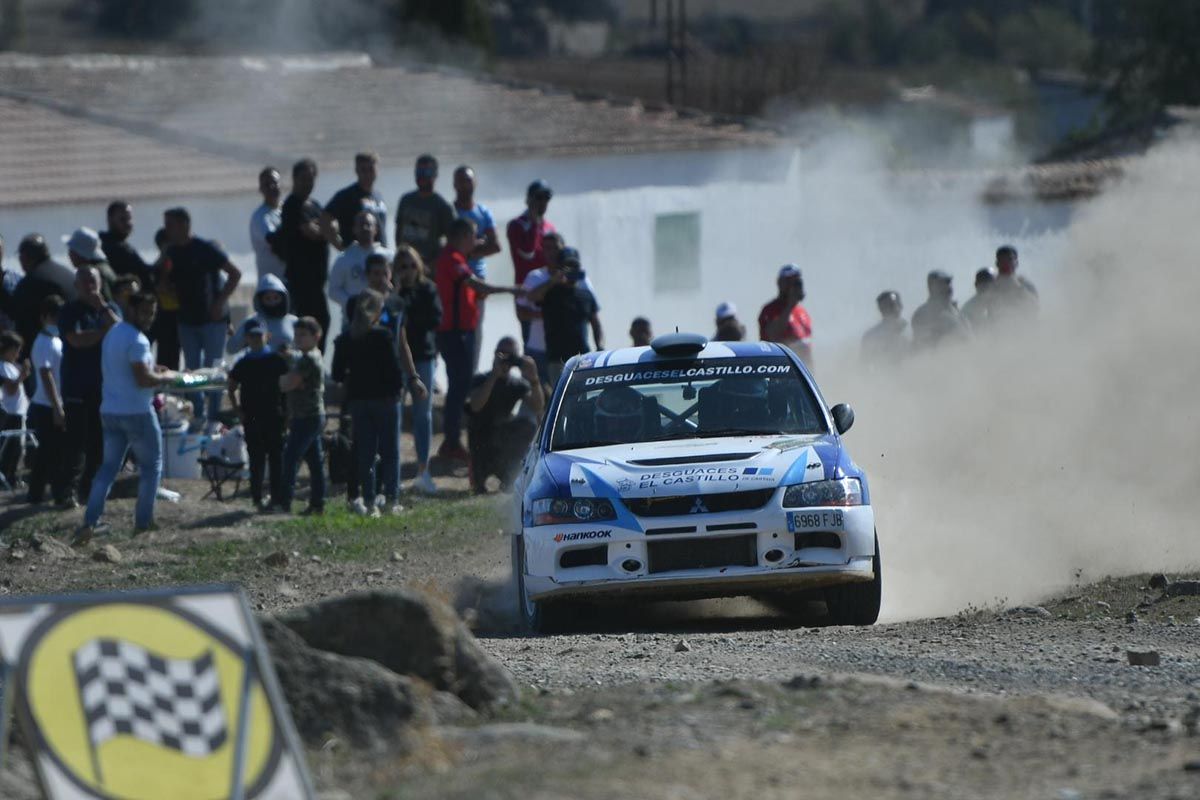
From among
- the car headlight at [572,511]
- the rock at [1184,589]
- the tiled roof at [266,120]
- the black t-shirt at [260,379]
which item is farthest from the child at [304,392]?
the tiled roof at [266,120]

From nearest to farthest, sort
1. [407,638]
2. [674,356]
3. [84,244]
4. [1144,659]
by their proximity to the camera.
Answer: [407,638], [1144,659], [674,356], [84,244]

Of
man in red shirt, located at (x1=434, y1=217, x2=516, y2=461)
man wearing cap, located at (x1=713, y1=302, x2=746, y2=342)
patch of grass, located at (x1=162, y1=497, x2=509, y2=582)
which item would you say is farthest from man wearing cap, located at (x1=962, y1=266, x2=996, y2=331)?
patch of grass, located at (x1=162, y1=497, x2=509, y2=582)

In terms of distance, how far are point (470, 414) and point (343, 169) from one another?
9.05 m

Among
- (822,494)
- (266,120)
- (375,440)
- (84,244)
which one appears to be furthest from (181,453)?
(266,120)

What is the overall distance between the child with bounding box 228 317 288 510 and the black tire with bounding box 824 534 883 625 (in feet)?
18.4

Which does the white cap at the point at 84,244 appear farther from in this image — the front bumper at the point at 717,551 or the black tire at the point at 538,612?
the front bumper at the point at 717,551

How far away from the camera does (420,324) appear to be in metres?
16.2

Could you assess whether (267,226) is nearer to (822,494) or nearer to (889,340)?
(889,340)

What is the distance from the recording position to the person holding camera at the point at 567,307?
55.6 ft

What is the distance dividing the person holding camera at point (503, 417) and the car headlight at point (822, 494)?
20.1 ft

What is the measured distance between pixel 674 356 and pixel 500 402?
15.8 feet

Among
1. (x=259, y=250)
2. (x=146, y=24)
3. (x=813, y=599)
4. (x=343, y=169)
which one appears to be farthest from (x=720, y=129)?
(x=146, y=24)

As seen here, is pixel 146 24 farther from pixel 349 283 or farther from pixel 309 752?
pixel 309 752

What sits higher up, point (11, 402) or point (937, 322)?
point (937, 322)
